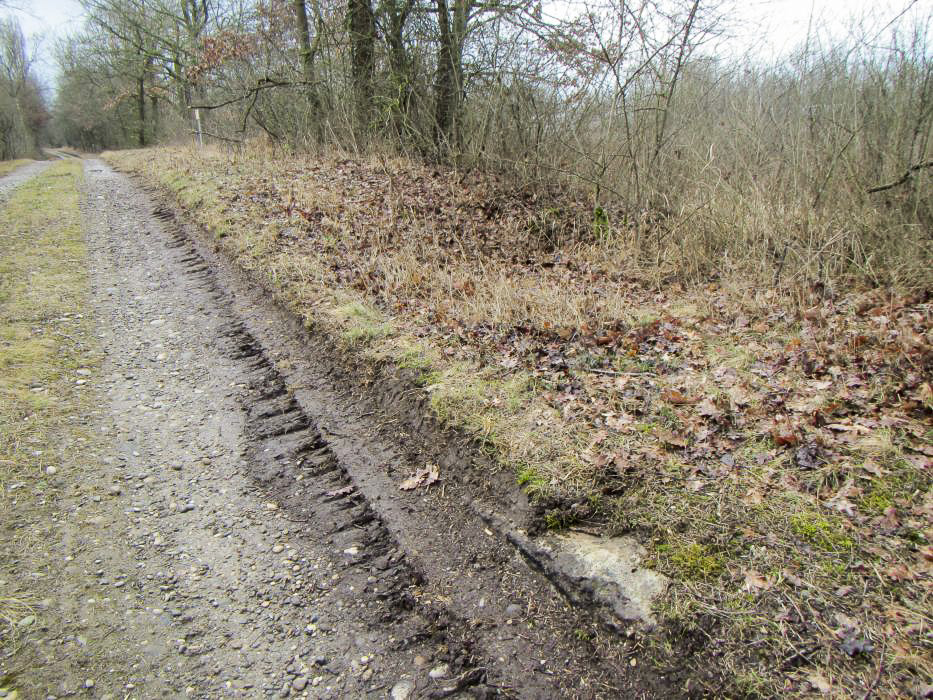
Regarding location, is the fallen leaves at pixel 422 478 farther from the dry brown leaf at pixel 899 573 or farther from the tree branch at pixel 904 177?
the tree branch at pixel 904 177

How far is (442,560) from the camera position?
9.41ft

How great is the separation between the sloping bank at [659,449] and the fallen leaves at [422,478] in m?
0.02

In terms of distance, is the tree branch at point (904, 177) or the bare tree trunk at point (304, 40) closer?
the tree branch at point (904, 177)

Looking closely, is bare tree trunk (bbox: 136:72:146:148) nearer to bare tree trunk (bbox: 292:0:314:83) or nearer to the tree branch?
bare tree trunk (bbox: 292:0:314:83)

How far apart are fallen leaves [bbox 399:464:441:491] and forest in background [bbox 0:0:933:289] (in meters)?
3.90

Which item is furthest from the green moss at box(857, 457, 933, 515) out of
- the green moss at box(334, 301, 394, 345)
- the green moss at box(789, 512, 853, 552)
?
the green moss at box(334, 301, 394, 345)

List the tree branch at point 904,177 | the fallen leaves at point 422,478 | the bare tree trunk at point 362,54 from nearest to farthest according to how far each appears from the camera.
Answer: the fallen leaves at point 422,478, the tree branch at point 904,177, the bare tree trunk at point 362,54

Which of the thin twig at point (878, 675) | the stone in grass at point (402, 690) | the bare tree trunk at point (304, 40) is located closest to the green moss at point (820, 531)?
the thin twig at point (878, 675)

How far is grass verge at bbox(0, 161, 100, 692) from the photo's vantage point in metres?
2.67

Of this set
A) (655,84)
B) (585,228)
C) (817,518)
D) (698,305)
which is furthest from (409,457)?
(655,84)

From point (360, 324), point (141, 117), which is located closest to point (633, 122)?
point (360, 324)

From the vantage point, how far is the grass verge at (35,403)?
2666mm

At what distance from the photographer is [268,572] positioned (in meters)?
2.81

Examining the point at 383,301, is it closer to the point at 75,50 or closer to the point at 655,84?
the point at 655,84
